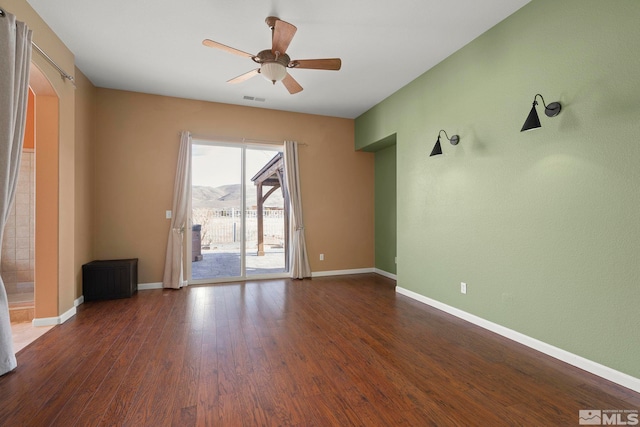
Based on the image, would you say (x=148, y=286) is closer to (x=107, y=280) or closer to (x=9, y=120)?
(x=107, y=280)

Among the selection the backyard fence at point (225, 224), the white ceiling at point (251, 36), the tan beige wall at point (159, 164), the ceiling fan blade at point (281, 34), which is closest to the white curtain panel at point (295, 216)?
the tan beige wall at point (159, 164)

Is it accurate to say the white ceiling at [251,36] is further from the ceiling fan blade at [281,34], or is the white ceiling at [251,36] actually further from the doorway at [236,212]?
the doorway at [236,212]

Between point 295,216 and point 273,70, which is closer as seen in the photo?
point 273,70

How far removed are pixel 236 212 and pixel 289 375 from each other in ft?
12.1

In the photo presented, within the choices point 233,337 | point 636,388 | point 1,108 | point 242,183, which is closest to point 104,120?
point 242,183

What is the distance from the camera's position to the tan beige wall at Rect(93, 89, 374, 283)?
472 cm

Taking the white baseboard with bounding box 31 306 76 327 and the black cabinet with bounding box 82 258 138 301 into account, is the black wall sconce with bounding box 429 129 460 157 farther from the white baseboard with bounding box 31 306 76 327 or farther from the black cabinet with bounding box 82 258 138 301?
the white baseboard with bounding box 31 306 76 327

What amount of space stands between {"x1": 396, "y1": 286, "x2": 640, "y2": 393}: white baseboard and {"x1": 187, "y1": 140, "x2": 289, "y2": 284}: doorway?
324 cm

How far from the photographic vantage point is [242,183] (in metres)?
5.50

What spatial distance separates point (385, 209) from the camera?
234 inches

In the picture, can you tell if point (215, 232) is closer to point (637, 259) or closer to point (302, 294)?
point (302, 294)

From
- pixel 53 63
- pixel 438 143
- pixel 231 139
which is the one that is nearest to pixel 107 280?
pixel 53 63

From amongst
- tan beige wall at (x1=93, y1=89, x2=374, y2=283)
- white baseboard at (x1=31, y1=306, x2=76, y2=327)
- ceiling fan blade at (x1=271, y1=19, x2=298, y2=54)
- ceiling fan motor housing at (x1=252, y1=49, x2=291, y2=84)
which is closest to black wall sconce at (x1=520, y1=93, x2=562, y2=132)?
ceiling fan blade at (x1=271, y1=19, x2=298, y2=54)

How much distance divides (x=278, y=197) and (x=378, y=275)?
250cm
